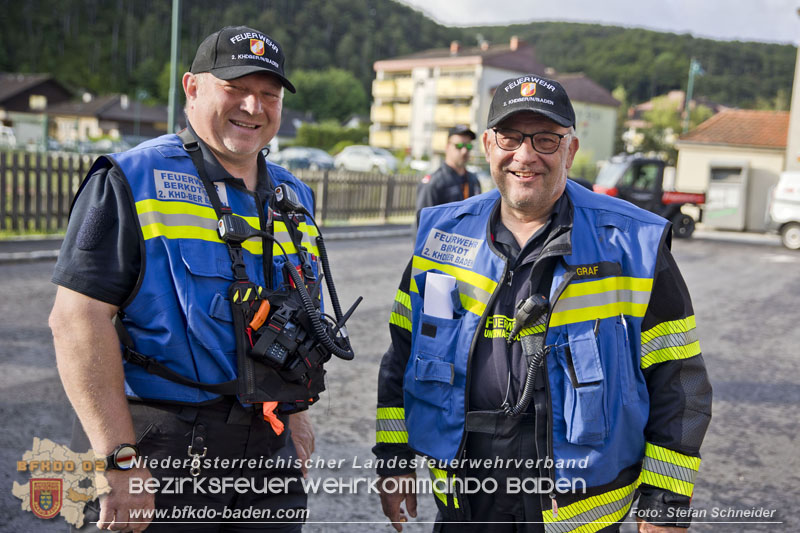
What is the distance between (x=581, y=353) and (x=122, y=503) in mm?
1469

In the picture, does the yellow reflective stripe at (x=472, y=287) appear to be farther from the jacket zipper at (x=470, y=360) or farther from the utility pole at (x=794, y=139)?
the utility pole at (x=794, y=139)

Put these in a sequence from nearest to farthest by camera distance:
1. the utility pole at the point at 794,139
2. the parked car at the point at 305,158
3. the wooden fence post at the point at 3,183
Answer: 1. the wooden fence post at the point at 3,183
2. the utility pole at the point at 794,139
3. the parked car at the point at 305,158

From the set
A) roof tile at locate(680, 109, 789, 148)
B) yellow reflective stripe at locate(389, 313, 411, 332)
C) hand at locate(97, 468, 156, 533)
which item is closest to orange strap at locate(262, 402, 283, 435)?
hand at locate(97, 468, 156, 533)

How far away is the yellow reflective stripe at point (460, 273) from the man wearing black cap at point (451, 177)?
4712 mm

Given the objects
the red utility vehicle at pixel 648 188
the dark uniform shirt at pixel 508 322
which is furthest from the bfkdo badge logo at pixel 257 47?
the red utility vehicle at pixel 648 188

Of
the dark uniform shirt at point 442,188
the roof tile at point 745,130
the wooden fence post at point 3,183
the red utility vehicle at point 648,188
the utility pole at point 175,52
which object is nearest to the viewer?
the dark uniform shirt at point 442,188

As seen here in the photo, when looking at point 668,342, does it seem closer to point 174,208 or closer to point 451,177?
point 174,208

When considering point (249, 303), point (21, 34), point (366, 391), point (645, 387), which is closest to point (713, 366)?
point (366, 391)

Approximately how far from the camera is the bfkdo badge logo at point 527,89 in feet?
7.55

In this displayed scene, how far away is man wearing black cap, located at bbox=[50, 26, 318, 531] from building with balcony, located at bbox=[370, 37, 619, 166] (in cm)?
6360

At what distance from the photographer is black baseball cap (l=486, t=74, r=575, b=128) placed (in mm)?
2289

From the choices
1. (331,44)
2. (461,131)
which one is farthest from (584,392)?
(331,44)

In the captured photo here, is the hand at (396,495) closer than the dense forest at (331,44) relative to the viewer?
Yes

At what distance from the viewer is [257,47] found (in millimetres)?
2275
